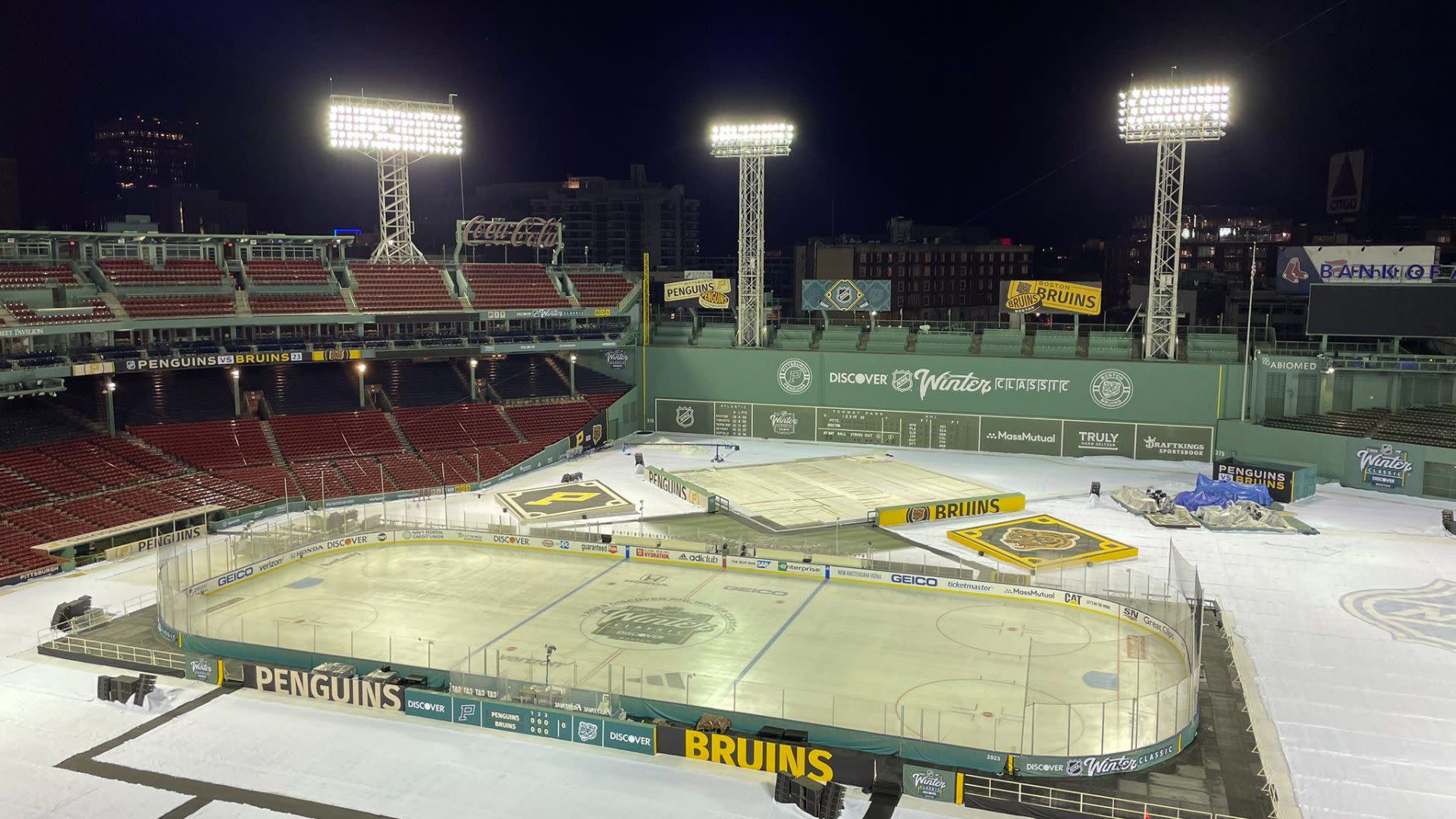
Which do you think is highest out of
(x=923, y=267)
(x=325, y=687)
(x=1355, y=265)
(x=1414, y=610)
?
(x=923, y=267)

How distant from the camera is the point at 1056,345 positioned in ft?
162

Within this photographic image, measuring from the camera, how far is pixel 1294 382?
4500 centimetres

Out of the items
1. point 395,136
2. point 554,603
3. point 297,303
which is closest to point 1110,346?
point 554,603

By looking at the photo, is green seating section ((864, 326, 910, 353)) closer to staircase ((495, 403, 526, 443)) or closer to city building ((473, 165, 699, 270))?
staircase ((495, 403, 526, 443))

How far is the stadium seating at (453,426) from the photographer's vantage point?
148ft

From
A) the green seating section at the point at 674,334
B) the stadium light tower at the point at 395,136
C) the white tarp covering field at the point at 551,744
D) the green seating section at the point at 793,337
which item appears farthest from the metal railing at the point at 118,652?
the green seating section at the point at 793,337

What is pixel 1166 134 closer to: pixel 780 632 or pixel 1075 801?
pixel 780 632

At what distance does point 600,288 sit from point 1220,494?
32.8m

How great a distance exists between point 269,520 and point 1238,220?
9196cm

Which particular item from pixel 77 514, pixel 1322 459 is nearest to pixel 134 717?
pixel 77 514

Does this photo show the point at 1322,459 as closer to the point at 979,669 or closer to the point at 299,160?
the point at 979,669

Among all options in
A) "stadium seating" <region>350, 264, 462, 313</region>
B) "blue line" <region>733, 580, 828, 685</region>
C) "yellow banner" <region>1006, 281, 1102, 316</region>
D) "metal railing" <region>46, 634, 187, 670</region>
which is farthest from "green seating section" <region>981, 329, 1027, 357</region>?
"metal railing" <region>46, 634, 187, 670</region>

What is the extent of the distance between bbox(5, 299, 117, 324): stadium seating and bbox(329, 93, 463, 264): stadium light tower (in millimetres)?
13432

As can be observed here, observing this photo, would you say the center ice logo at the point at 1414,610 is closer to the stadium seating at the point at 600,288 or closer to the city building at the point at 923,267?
the stadium seating at the point at 600,288
